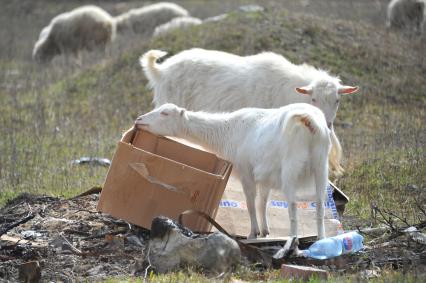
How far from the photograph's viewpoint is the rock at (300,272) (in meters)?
4.87

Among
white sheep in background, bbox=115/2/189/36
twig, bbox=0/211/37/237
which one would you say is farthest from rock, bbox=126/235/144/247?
white sheep in background, bbox=115/2/189/36

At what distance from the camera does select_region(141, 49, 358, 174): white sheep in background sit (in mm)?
8789

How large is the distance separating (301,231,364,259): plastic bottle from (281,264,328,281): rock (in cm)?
49

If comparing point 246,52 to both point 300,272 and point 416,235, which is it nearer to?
point 416,235

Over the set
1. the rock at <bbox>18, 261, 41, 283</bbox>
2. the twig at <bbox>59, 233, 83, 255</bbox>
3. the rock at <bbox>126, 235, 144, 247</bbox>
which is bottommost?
the rock at <bbox>126, 235, 144, 247</bbox>

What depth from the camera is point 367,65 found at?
13.8 metres

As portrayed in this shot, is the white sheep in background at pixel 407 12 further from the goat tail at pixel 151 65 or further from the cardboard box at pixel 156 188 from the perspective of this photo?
the cardboard box at pixel 156 188

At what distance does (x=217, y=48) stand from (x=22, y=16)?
1550cm

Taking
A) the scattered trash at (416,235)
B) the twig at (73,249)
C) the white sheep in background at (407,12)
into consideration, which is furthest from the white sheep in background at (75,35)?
the scattered trash at (416,235)

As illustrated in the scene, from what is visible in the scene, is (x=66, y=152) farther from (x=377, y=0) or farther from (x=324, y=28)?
(x=377, y=0)

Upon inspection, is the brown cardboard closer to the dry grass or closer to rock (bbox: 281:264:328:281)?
the dry grass

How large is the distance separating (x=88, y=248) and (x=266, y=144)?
164 cm

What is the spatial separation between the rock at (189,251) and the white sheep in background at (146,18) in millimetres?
17333

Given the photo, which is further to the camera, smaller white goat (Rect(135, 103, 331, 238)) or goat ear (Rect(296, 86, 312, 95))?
goat ear (Rect(296, 86, 312, 95))
